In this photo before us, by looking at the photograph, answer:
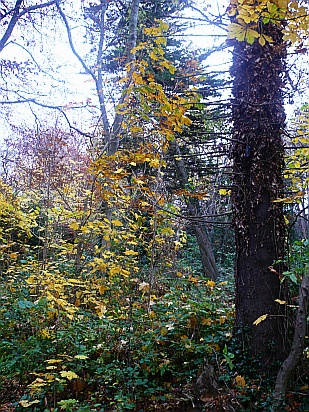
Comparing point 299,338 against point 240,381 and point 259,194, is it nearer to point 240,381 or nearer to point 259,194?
point 240,381

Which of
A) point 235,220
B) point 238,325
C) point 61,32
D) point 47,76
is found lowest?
point 238,325

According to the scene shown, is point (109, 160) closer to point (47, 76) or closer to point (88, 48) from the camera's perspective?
point (47, 76)

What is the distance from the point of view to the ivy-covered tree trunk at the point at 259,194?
3.57m

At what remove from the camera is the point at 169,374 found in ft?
12.0

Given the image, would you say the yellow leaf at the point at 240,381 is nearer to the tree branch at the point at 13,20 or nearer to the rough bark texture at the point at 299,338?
the rough bark texture at the point at 299,338

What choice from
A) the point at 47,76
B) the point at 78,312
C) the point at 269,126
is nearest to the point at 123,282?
the point at 78,312

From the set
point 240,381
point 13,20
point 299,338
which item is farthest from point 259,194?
point 13,20

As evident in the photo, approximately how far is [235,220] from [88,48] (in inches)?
305

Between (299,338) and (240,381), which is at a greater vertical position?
(299,338)

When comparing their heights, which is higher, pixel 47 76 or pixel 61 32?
pixel 61 32

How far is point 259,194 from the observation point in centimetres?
368

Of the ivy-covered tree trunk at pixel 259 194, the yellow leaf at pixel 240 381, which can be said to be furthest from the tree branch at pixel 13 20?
the yellow leaf at pixel 240 381

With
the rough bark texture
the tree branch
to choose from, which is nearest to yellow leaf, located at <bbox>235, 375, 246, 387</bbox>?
the rough bark texture

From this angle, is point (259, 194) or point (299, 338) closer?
point (299, 338)
